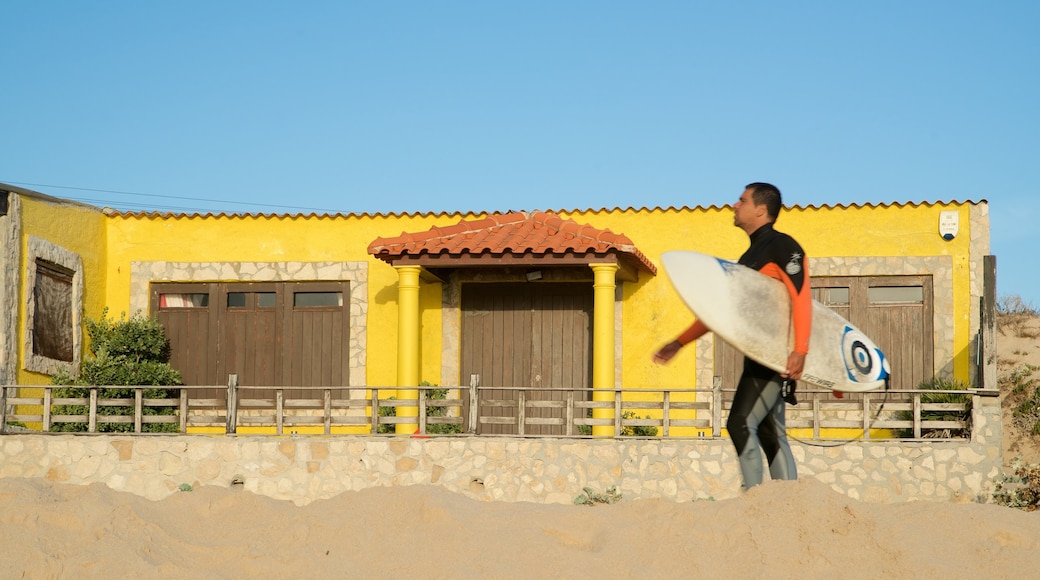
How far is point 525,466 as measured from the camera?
1397 centimetres

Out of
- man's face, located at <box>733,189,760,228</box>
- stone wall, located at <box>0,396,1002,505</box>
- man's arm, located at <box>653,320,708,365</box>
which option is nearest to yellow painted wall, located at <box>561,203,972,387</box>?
stone wall, located at <box>0,396,1002,505</box>

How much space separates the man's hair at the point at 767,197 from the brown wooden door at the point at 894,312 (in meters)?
10.2

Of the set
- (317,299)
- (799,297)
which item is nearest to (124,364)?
(317,299)

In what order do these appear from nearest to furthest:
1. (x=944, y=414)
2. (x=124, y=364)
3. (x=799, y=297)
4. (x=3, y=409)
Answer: (x=799, y=297) → (x=944, y=414) → (x=3, y=409) → (x=124, y=364)

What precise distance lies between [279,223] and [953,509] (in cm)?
1338

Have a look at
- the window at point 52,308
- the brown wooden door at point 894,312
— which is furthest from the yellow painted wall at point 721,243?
the window at point 52,308

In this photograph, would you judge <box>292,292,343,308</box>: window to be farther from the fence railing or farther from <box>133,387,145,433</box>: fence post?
<box>133,387,145,433</box>: fence post

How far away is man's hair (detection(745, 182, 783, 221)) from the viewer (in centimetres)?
655

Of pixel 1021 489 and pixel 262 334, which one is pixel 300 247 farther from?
pixel 1021 489

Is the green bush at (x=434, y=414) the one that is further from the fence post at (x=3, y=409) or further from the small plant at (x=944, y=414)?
the small plant at (x=944, y=414)

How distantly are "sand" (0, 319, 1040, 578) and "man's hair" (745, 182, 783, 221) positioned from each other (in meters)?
1.56

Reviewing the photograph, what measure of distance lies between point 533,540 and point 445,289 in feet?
38.1

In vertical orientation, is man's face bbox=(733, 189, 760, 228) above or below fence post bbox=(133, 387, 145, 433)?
above

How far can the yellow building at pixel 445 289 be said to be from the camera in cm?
1598
